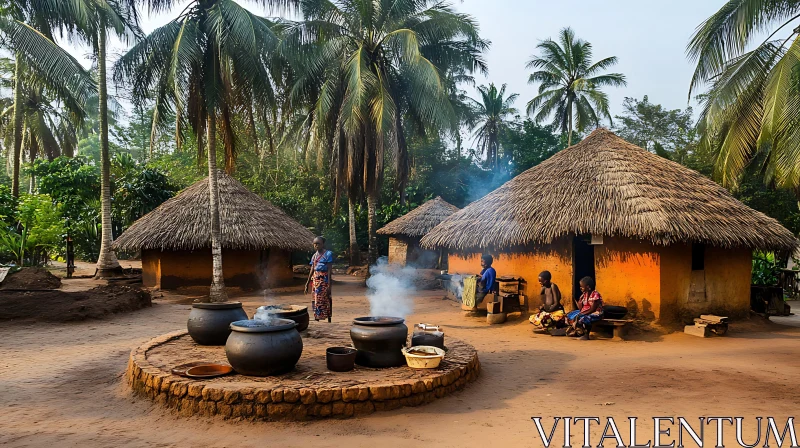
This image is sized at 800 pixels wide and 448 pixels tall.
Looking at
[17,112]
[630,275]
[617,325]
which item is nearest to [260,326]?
[617,325]

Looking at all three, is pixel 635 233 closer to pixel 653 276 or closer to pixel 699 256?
pixel 653 276

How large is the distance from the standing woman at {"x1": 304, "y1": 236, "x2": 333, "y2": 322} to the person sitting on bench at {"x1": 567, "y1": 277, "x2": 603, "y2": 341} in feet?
13.3

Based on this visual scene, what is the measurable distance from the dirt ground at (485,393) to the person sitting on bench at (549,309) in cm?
30

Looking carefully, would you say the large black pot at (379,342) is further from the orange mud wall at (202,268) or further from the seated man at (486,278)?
the orange mud wall at (202,268)

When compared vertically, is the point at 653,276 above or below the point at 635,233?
below

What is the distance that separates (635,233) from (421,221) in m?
11.4

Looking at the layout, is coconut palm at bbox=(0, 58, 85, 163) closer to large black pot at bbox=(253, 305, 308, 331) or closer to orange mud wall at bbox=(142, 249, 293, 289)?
orange mud wall at bbox=(142, 249, 293, 289)

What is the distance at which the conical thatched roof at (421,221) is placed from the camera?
19266 mm

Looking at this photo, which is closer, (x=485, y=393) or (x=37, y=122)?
(x=485, y=393)

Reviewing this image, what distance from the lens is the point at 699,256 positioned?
9.58m

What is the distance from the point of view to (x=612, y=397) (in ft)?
17.3

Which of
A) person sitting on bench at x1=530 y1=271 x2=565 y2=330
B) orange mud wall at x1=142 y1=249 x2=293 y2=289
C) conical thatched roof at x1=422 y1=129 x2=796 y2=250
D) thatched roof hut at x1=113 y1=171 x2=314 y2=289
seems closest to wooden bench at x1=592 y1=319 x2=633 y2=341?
person sitting on bench at x1=530 y1=271 x2=565 y2=330

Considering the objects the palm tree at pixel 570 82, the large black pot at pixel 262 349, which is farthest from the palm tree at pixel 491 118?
the large black pot at pixel 262 349

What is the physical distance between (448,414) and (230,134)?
11.4 meters
